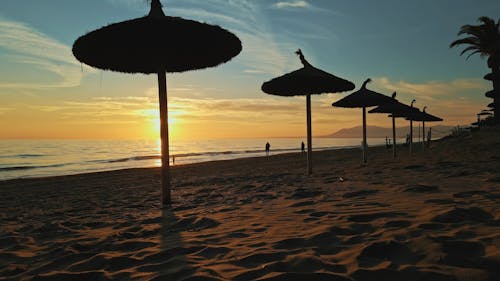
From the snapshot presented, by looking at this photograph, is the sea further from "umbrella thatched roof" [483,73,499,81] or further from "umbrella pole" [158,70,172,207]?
"umbrella thatched roof" [483,73,499,81]

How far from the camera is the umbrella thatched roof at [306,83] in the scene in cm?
865

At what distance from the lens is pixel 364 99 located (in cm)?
1124

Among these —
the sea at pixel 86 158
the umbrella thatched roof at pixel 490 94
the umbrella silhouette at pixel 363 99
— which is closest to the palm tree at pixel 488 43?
the umbrella thatched roof at pixel 490 94

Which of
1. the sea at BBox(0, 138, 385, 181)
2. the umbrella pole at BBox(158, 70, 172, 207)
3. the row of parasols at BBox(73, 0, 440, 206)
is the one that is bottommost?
the sea at BBox(0, 138, 385, 181)

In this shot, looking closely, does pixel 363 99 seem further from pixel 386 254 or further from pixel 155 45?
pixel 386 254

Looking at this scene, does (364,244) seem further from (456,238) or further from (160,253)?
(160,253)

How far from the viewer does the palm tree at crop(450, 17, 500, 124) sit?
24.6 m

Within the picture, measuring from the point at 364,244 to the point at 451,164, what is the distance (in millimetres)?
7027

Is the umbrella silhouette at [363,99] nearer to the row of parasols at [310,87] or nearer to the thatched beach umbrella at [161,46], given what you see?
the row of parasols at [310,87]

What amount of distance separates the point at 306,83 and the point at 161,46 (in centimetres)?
464

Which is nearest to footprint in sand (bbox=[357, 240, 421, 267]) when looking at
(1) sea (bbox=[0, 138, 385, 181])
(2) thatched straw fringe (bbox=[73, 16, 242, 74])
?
(2) thatched straw fringe (bbox=[73, 16, 242, 74])

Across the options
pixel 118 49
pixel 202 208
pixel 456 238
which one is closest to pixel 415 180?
pixel 456 238

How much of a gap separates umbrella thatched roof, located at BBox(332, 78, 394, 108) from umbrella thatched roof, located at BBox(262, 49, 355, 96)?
6.13 ft

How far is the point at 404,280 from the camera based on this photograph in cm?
213
